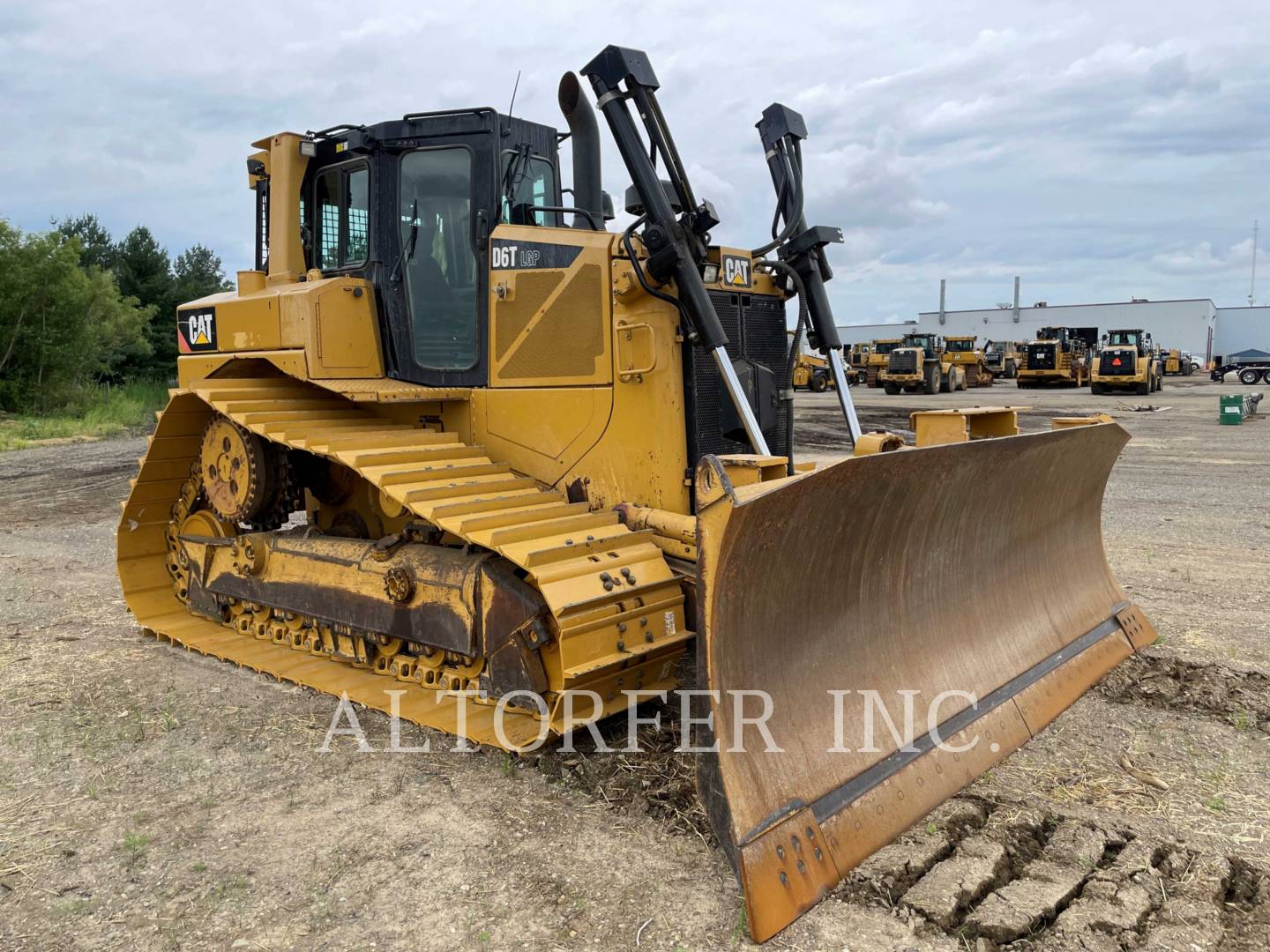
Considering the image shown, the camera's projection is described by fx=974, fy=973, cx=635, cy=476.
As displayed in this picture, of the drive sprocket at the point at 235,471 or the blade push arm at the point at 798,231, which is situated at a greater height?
the blade push arm at the point at 798,231

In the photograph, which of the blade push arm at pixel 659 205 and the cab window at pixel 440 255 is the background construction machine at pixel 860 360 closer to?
the cab window at pixel 440 255

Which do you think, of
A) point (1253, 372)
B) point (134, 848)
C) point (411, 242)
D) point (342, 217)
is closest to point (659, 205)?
point (411, 242)

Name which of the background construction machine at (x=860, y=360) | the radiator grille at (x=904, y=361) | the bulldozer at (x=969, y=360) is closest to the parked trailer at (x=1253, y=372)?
the bulldozer at (x=969, y=360)

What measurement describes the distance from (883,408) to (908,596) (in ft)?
80.7

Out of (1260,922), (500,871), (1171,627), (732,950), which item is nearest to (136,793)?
(500,871)

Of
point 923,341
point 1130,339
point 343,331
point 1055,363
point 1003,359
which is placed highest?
point 923,341

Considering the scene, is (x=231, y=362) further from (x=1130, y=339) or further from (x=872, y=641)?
(x=1130, y=339)

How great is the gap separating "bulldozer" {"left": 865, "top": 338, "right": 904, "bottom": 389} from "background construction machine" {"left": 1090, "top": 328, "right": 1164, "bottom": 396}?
818 centimetres

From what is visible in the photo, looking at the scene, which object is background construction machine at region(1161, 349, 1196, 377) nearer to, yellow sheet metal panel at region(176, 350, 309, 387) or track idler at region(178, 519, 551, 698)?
yellow sheet metal panel at region(176, 350, 309, 387)

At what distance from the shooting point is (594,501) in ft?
16.5

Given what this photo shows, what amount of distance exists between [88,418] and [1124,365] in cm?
3157

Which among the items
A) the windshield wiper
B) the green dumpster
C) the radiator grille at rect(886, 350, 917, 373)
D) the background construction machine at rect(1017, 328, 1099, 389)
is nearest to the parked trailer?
the background construction machine at rect(1017, 328, 1099, 389)

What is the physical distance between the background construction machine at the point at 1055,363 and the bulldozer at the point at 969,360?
7.30 feet

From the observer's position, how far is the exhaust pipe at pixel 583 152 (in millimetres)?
5207
